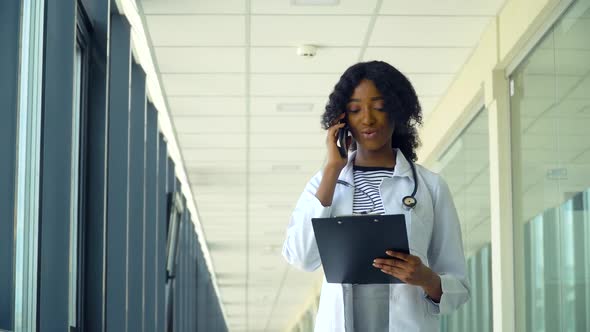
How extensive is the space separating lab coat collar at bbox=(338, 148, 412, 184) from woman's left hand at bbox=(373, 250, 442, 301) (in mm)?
268

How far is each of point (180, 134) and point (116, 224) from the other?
166 inches

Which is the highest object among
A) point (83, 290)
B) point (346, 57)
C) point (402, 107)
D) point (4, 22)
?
point (346, 57)

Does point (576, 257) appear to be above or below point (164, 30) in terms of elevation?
below

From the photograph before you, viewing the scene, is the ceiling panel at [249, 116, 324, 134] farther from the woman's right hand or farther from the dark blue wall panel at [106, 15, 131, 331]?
the woman's right hand

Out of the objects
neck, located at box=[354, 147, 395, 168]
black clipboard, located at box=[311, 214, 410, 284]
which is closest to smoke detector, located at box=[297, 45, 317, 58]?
neck, located at box=[354, 147, 395, 168]

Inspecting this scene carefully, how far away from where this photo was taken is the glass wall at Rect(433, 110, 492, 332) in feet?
29.7

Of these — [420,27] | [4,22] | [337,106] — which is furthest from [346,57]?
[337,106]

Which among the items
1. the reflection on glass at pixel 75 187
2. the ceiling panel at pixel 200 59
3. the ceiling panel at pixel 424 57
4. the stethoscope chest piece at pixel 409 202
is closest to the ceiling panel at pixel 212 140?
the ceiling panel at pixel 200 59

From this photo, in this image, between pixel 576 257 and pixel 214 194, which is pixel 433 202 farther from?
pixel 214 194

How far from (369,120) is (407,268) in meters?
0.46

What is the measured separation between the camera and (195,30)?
333 inches

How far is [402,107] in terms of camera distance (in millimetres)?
3283

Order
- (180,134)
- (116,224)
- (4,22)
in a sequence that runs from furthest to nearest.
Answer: (180,134) < (116,224) < (4,22)

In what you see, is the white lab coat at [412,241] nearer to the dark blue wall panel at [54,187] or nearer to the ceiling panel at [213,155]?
the dark blue wall panel at [54,187]
